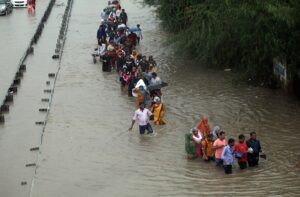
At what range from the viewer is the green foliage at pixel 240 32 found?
20797mm

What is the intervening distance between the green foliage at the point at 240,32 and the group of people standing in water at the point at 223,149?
469 cm

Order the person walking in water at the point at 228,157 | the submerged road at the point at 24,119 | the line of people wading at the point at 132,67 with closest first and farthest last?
the person walking in water at the point at 228,157, the submerged road at the point at 24,119, the line of people wading at the point at 132,67

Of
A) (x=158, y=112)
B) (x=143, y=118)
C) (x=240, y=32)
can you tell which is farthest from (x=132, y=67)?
(x=143, y=118)

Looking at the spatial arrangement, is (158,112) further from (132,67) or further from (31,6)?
(31,6)

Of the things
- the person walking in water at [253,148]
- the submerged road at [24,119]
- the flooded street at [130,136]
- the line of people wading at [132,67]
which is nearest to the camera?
the flooded street at [130,136]

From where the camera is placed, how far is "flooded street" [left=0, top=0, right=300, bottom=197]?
15680 millimetres

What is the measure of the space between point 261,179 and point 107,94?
30.8 feet

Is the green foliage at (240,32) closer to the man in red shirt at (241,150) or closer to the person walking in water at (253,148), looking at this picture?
the person walking in water at (253,148)

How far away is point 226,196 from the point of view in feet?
48.7

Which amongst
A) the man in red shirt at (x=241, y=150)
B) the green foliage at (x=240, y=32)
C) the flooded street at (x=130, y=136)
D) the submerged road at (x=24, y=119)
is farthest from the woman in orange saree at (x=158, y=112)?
the man in red shirt at (x=241, y=150)

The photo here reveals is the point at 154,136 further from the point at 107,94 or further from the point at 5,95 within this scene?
the point at 5,95

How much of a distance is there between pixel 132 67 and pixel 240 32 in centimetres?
392

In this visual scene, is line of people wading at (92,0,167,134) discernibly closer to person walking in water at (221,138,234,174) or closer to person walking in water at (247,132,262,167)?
person walking in water at (221,138,234,174)

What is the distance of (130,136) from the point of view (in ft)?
63.7
